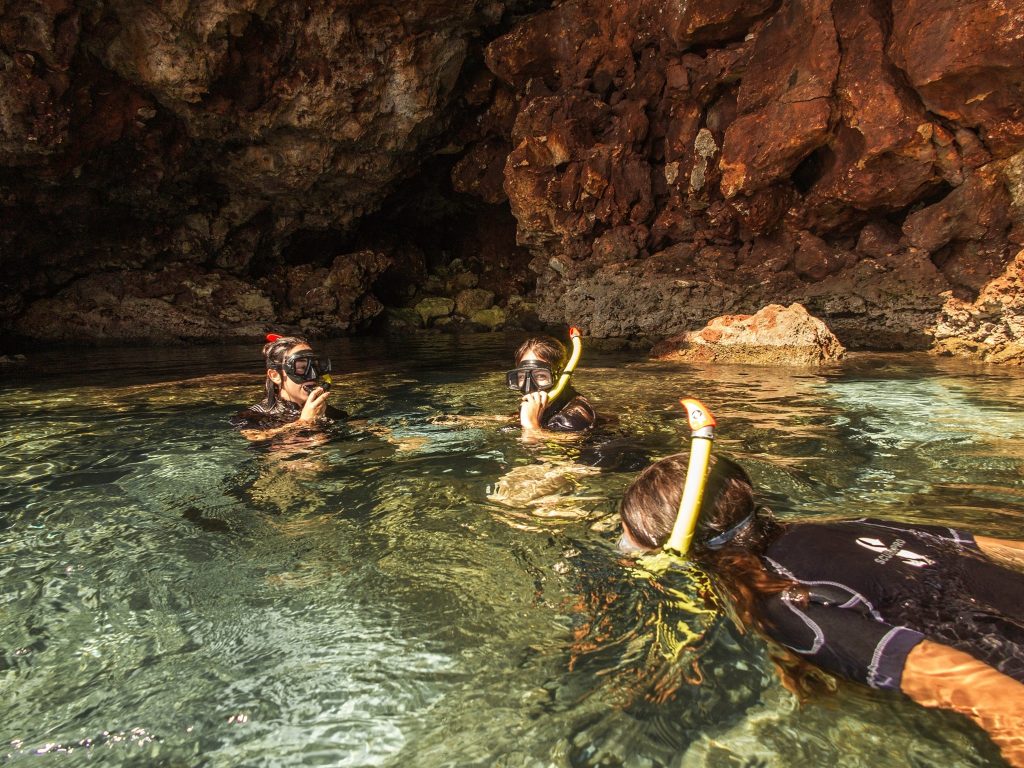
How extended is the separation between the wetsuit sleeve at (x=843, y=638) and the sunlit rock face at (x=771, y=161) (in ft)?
27.5

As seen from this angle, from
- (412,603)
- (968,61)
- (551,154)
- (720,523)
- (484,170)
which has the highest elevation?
(484,170)

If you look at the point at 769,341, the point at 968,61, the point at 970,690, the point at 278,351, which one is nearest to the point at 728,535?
the point at 970,690

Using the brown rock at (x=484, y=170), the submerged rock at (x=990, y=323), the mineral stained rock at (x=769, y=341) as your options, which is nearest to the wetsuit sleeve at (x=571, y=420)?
the mineral stained rock at (x=769, y=341)

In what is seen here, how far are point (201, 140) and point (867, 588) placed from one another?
1627 cm

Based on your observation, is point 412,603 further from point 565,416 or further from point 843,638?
point 565,416

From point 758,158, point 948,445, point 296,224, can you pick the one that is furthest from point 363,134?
point 948,445

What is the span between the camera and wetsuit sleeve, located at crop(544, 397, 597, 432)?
13.3 feet

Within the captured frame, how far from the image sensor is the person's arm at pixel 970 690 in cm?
131

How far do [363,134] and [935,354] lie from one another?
13.0 metres

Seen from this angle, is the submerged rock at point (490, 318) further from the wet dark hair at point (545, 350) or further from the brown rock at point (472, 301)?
the wet dark hair at point (545, 350)

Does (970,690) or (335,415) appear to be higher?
(970,690)

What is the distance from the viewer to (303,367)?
174 inches

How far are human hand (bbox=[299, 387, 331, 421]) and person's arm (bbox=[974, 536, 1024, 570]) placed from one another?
3917 mm

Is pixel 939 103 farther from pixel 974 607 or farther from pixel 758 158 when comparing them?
pixel 974 607
